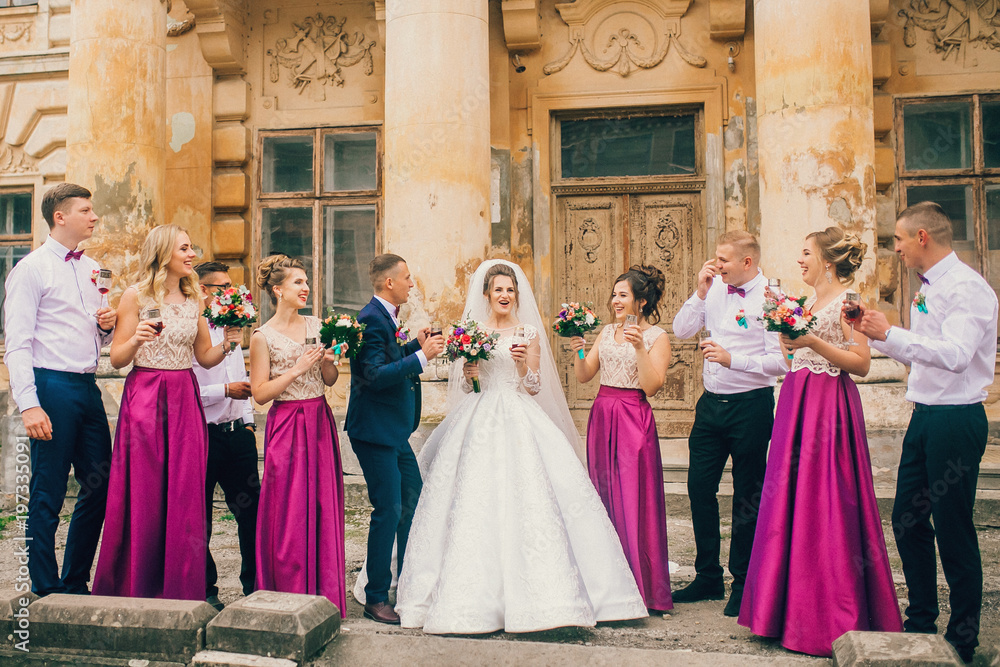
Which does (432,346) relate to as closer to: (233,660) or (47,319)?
(233,660)

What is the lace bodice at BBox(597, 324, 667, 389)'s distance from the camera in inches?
188

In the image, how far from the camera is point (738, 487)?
15.1 ft

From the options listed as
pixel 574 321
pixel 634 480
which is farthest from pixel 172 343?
pixel 634 480

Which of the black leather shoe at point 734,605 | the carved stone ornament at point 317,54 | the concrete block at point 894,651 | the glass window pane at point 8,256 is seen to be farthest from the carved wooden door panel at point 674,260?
the glass window pane at point 8,256

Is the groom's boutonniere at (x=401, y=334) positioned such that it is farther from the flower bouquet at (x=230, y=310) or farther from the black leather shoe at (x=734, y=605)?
the black leather shoe at (x=734, y=605)

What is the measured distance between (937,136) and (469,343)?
637 cm

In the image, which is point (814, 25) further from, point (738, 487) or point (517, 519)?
point (517, 519)

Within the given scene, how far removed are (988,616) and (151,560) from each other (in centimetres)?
430

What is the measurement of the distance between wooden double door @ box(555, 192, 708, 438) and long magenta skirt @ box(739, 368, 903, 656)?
4915 mm

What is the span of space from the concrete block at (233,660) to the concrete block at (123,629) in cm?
7

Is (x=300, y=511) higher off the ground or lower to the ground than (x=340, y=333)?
lower

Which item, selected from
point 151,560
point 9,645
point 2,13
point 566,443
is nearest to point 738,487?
point 566,443

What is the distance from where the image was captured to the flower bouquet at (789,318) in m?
3.69

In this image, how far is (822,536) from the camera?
12.4 ft
